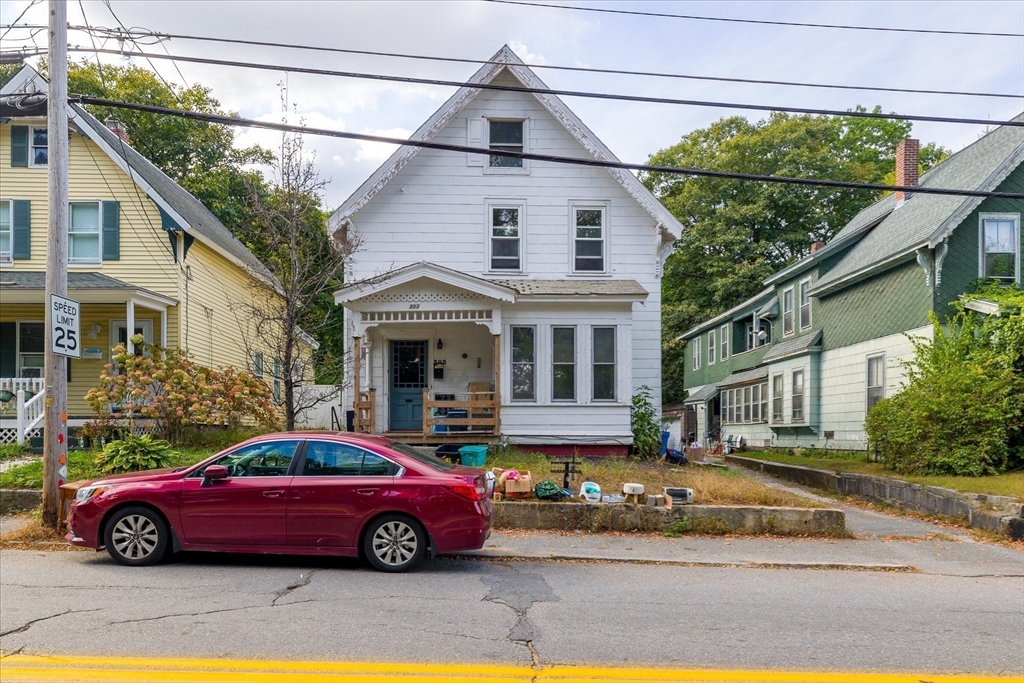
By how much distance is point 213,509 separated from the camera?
910 centimetres

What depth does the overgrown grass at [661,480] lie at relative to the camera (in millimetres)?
12539

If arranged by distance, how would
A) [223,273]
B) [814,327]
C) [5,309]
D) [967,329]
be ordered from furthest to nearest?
[814,327] < [223,273] < [5,309] < [967,329]

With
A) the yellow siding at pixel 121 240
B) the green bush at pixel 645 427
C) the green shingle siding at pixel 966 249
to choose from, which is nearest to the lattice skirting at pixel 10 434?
the yellow siding at pixel 121 240

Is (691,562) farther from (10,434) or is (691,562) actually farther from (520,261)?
(10,434)

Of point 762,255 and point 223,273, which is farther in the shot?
point 762,255

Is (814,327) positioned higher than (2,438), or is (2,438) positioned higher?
(814,327)

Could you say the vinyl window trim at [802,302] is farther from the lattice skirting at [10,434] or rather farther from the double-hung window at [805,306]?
the lattice skirting at [10,434]

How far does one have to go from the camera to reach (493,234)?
20.2 meters

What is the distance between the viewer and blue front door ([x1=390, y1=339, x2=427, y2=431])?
66.7 feet

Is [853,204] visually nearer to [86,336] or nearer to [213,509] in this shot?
[86,336]

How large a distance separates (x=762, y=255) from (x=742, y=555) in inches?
1383

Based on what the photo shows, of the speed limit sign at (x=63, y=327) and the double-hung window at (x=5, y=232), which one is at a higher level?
the double-hung window at (x=5, y=232)

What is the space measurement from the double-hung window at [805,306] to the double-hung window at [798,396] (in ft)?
5.60

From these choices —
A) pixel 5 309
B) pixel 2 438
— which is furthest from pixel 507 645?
pixel 5 309
